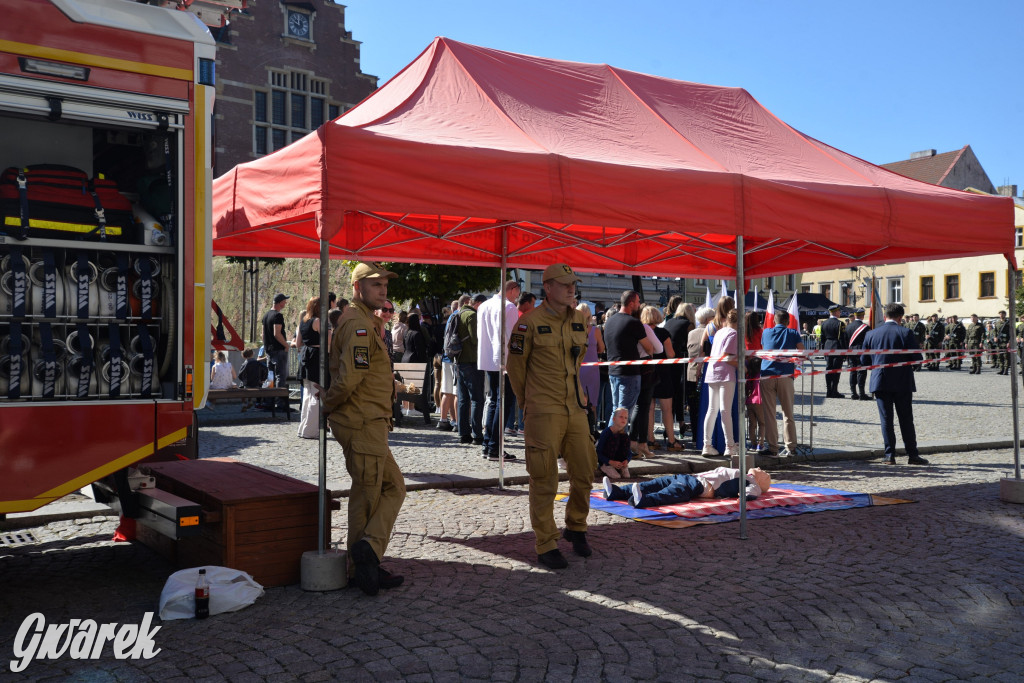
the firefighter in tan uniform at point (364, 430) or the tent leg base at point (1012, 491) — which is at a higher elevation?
the firefighter in tan uniform at point (364, 430)

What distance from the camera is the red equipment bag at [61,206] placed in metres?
4.61

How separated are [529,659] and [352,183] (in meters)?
2.89

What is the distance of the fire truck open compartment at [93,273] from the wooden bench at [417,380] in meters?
8.58

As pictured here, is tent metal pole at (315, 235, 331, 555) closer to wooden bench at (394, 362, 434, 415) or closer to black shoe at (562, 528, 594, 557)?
black shoe at (562, 528, 594, 557)

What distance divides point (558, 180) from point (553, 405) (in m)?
1.50

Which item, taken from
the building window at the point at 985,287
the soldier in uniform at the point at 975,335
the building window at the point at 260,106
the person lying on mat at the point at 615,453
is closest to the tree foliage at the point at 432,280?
the building window at the point at 260,106

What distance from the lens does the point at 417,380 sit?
13.7 meters

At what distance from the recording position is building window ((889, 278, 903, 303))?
6412 cm

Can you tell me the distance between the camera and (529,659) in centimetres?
420

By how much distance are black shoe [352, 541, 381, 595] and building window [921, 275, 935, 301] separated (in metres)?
64.2

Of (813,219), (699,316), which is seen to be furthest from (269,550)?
(699,316)

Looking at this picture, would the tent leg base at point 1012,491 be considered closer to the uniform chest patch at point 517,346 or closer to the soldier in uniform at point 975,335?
the uniform chest patch at point 517,346

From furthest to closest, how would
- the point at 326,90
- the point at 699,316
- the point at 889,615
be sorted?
the point at 326,90 < the point at 699,316 < the point at 889,615

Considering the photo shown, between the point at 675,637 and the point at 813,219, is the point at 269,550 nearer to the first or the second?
the point at 675,637
